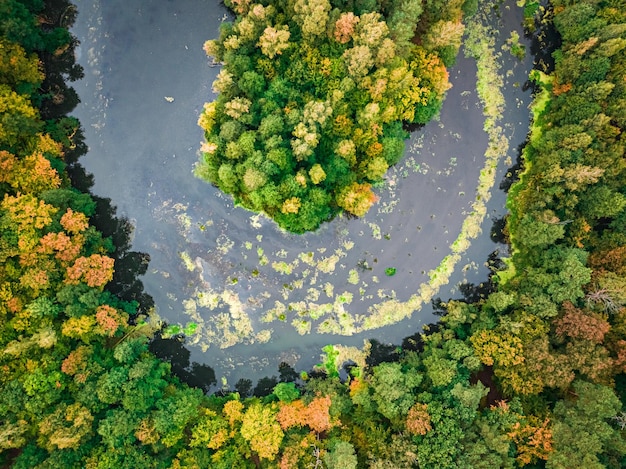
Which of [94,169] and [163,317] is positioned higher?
[94,169]

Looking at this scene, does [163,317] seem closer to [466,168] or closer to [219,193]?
[219,193]

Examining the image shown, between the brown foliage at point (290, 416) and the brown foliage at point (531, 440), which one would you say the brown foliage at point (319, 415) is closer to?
the brown foliage at point (290, 416)

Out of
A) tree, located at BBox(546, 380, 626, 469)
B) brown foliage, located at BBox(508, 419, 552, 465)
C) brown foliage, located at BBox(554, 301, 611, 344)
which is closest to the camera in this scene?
tree, located at BBox(546, 380, 626, 469)

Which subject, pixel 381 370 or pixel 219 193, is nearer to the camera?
pixel 381 370

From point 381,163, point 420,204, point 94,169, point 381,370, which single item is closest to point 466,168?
point 420,204

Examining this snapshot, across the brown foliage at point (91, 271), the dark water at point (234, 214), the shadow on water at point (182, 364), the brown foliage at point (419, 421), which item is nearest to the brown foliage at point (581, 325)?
the dark water at point (234, 214)

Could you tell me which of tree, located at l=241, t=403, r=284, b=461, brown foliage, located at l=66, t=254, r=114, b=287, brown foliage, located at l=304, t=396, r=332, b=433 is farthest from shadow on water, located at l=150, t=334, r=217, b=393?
brown foliage, located at l=304, t=396, r=332, b=433

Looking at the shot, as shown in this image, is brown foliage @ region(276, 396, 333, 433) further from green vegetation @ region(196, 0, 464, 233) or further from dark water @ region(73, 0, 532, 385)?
green vegetation @ region(196, 0, 464, 233)

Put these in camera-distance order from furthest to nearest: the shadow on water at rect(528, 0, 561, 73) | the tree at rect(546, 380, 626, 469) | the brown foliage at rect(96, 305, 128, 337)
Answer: the shadow on water at rect(528, 0, 561, 73)
the brown foliage at rect(96, 305, 128, 337)
the tree at rect(546, 380, 626, 469)

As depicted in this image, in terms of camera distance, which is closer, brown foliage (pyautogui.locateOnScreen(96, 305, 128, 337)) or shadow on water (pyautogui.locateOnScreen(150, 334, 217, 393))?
brown foliage (pyautogui.locateOnScreen(96, 305, 128, 337))
